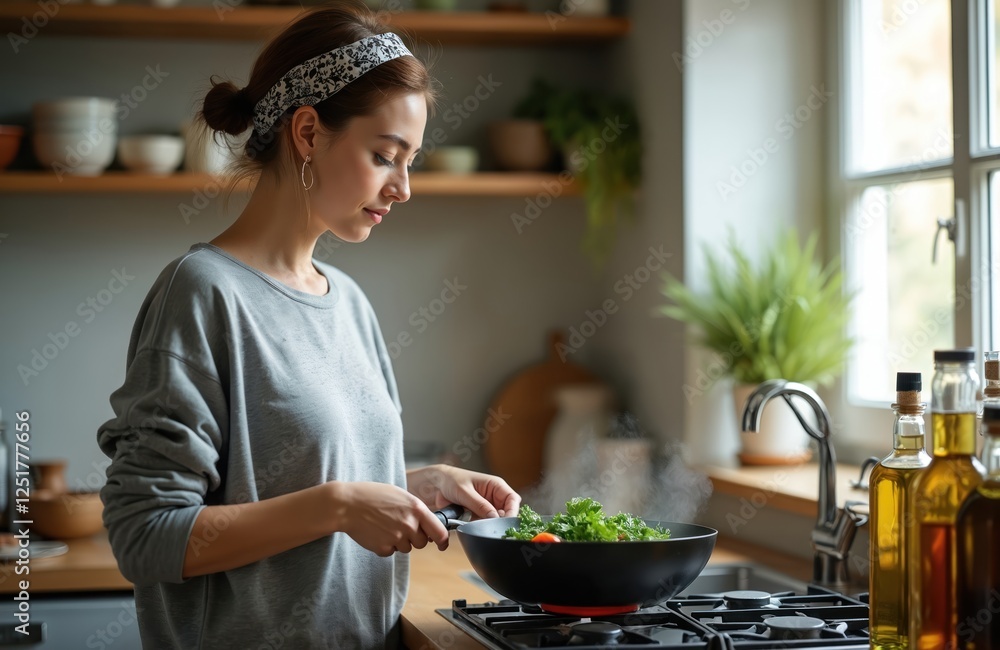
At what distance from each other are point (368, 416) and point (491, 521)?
0.22 metres

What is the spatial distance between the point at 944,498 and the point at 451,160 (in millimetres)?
1934

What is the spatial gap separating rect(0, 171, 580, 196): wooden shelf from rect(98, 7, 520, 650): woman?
116 centimetres

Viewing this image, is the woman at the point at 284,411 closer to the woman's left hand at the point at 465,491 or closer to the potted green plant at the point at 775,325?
the woman's left hand at the point at 465,491

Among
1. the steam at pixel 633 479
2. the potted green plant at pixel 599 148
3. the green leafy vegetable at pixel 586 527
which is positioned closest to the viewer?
Answer: the green leafy vegetable at pixel 586 527

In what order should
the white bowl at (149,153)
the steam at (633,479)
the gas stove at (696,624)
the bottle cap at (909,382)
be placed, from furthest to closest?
the white bowl at (149,153) < the steam at (633,479) < the gas stove at (696,624) < the bottle cap at (909,382)

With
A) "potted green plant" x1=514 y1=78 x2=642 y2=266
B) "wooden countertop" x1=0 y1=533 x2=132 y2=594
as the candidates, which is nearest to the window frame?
"potted green plant" x1=514 y1=78 x2=642 y2=266

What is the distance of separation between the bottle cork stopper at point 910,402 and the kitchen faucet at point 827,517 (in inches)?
22.3

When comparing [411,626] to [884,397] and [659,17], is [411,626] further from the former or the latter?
[659,17]

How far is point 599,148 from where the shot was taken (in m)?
2.80

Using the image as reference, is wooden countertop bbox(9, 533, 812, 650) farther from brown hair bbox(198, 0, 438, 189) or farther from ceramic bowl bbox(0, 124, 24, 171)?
ceramic bowl bbox(0, 124, 24, 171)

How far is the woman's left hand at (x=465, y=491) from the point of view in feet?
5.00

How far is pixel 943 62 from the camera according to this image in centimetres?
219

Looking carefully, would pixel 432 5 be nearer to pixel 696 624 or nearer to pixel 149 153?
pixel 149 153

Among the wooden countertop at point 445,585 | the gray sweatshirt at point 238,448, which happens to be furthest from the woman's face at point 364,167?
the wooden countertop at point 445,585
